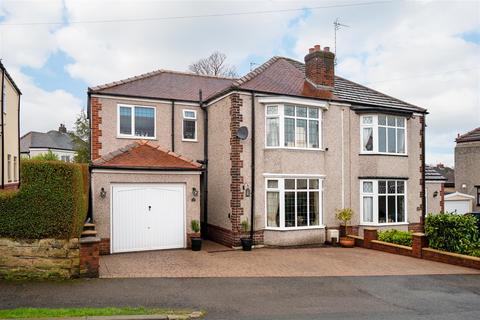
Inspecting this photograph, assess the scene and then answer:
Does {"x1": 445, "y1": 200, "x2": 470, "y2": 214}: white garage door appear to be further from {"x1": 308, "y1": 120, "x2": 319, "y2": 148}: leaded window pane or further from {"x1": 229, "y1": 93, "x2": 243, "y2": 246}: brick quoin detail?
{"x1": 229, "y1": 93, "x2": 243, "y2": 246}: brick quoin detail

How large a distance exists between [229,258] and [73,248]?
478 cm

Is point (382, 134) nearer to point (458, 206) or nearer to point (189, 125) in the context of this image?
point (189, 125)

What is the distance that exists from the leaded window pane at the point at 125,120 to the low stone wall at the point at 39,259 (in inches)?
341

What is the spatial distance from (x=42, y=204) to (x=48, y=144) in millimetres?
50257

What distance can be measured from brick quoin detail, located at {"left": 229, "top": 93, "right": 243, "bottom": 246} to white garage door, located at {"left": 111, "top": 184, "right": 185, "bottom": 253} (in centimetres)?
179

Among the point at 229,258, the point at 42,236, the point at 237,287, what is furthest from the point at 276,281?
the point at 42,236

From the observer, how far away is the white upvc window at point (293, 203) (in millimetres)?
14227

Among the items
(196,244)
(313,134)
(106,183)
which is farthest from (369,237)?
(106,183)

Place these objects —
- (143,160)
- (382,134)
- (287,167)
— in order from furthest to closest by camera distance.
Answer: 1. (382,134)
2. (287,167)
3. (143,160)

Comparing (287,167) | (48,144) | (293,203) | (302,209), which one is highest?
(48,144)

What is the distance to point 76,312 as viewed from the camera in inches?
244

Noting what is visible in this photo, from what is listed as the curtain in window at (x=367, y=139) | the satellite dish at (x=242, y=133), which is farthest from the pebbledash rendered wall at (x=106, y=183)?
the curtain in window at (x=367, y=139)

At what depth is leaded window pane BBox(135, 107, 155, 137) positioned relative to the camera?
16844 millimetres

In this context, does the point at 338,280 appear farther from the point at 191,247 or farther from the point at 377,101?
the point at 377,101
